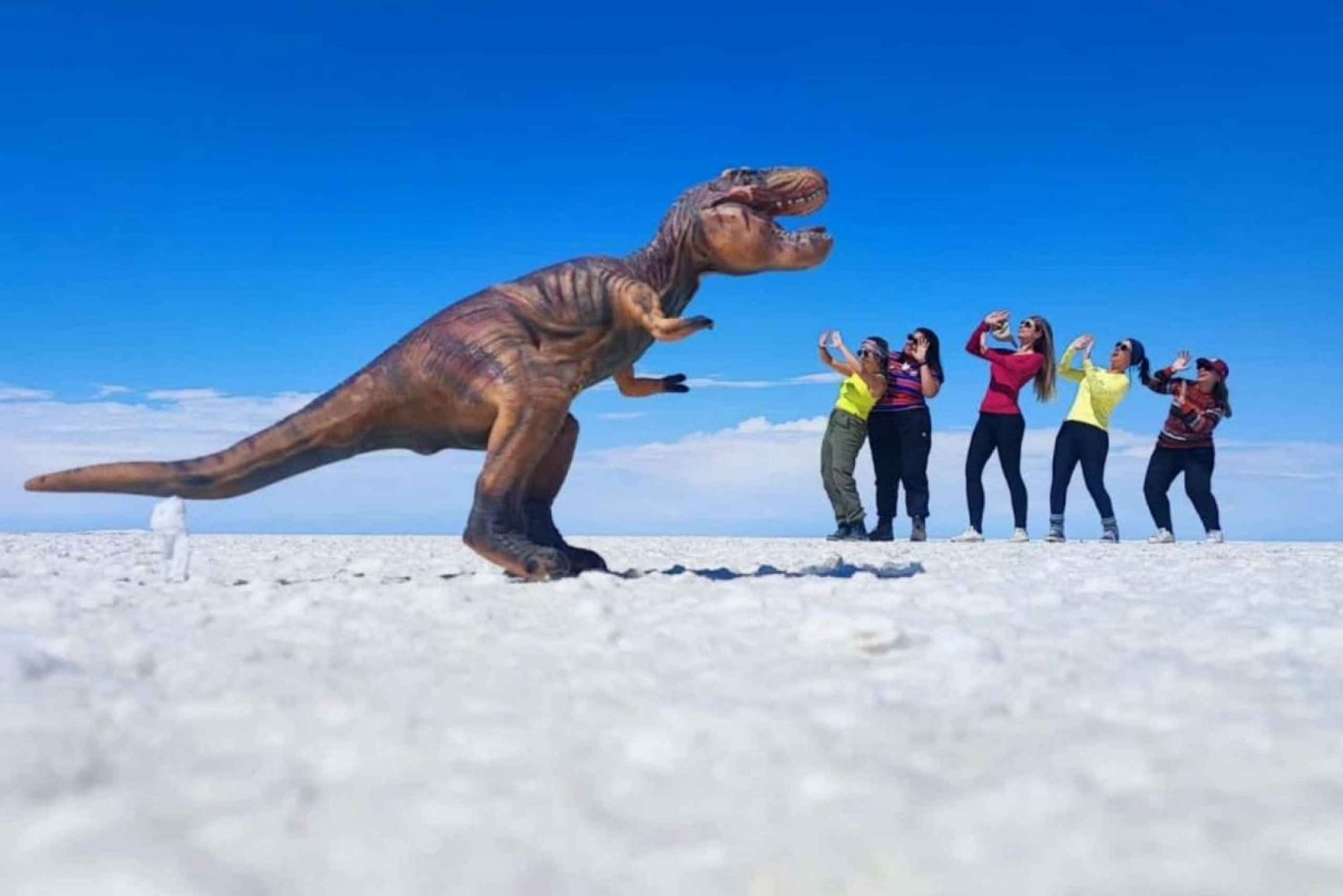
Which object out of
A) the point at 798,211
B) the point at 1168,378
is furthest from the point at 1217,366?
the point at 798,211

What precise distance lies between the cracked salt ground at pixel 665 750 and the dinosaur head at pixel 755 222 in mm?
1872

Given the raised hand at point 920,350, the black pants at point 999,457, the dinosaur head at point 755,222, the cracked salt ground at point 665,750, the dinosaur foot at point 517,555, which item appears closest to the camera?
the cracked salt ground at point 665,750

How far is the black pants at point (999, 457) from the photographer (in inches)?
311

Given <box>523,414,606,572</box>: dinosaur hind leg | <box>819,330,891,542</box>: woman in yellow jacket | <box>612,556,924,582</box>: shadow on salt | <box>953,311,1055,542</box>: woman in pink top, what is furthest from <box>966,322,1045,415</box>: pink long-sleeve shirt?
<box>523,414,606,572</box>: dinosaur hind leg

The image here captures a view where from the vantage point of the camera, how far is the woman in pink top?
26.0 feet

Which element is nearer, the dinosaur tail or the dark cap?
the dinosaur tail

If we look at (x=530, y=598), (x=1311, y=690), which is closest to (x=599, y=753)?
(x=1311, y=690)

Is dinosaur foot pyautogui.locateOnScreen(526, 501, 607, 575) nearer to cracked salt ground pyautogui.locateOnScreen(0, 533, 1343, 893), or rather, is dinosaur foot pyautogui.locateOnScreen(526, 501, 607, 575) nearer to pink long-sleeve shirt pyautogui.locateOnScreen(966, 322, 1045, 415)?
cracked salt ground pyautogui.locateOnScreen(0, 533, 1343, 893)

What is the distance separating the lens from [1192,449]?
8047 mm

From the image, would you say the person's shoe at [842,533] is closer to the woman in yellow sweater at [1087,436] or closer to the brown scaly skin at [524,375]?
the woman in yellow sweater at [1087,436]

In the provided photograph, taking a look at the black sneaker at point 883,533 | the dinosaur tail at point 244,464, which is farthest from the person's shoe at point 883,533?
the dinosaur tail at point 244,464

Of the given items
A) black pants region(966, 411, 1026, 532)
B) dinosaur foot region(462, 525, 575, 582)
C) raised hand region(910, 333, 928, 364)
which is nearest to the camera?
dinosaur foot region(462, 525, 575, 582)

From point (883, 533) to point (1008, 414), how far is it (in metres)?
1.30

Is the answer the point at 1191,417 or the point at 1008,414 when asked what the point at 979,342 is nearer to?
the point at 1008,414
